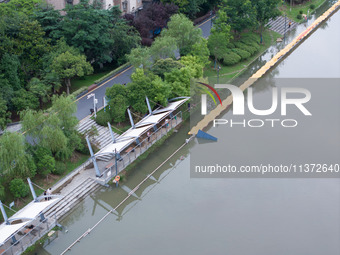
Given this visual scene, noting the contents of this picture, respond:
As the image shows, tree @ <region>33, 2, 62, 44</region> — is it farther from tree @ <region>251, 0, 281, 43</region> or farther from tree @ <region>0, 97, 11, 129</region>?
tree @ <region>251, 0, 281, 43</region>

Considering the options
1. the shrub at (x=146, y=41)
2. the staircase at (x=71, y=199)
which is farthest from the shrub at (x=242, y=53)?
the staircase at (x=71, y=199)

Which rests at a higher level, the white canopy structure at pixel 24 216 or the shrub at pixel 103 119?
the shrub at pixel 103 119

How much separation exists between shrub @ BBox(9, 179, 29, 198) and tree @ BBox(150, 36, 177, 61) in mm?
23624

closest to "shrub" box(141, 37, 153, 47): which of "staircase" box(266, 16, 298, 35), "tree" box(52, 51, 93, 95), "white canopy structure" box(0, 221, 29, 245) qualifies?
"tree" box(52, 51, 93, 95)

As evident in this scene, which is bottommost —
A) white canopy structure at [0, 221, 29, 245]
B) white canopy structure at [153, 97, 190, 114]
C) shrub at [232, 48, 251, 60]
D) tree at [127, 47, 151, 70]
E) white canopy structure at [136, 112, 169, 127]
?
white canopy structure at [0, 221, 29, 245]

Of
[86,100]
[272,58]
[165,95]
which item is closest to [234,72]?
[272,58]

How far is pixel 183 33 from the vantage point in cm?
5925

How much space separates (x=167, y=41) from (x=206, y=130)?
1210 cm

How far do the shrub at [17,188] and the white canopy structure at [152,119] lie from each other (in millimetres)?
13341

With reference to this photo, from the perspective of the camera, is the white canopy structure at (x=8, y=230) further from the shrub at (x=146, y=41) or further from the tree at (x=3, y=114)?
the shrub at (x=146, y=41)

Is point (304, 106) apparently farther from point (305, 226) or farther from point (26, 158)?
point (26, 158)

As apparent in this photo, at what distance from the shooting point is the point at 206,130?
51438 millimetres

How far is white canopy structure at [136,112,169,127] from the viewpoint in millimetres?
47562

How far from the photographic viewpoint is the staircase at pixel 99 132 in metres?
47.1
